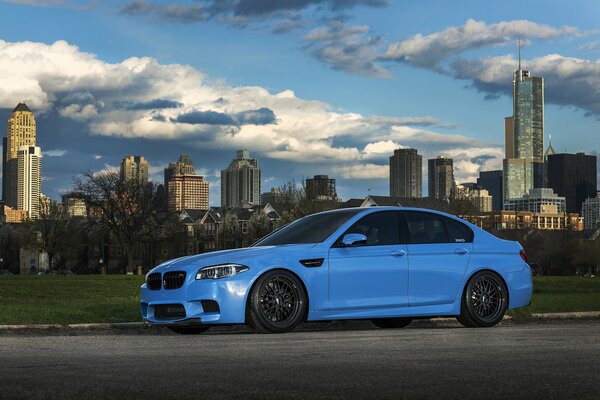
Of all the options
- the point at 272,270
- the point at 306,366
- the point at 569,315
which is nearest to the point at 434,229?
the point at 272,270

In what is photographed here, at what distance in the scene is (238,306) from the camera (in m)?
11.7

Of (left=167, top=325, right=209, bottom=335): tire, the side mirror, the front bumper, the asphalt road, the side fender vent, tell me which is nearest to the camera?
the asphalt road

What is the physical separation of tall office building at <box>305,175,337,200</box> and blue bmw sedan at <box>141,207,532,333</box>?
6319 centimetres

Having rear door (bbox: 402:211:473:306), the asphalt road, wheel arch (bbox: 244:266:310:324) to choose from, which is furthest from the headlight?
rear door (bbox: 402:211:473:306)

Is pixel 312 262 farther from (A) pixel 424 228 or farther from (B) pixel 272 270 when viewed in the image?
(A) pixel 424 228

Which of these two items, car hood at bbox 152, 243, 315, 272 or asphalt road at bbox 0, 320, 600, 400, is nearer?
asphalt road at bbox 0, 320, 600, 400

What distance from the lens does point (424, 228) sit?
13.3 metres

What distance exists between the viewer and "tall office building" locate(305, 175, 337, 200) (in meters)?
77.5

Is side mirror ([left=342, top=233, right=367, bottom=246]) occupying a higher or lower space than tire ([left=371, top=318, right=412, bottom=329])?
higher

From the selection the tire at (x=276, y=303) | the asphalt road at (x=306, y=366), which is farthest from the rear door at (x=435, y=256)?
the tire at (x=276, y=303)

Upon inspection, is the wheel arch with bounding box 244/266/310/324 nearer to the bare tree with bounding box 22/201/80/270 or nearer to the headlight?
the headlight

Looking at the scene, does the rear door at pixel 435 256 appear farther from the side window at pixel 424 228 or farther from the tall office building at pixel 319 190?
the tall office building at pixel 319 190

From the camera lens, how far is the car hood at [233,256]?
11.9 metres

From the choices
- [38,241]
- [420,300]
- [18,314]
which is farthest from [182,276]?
[38,241]
